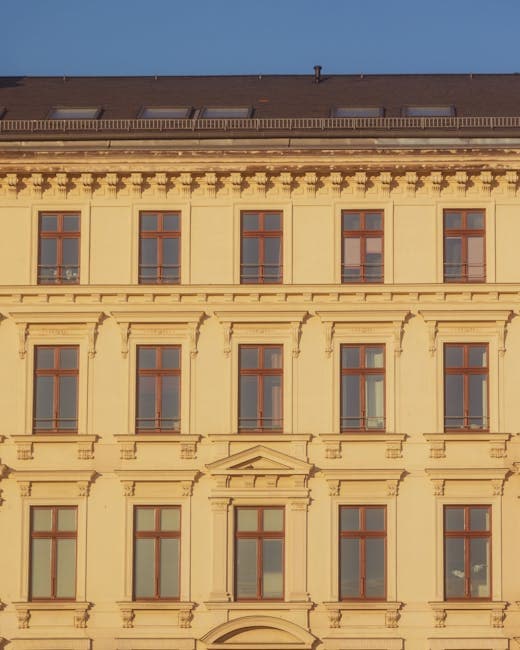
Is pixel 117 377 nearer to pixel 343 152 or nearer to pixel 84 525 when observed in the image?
pixel 84 525

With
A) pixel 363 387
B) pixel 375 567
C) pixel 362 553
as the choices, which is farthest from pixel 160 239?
pixel 375 567

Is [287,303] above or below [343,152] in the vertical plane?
below

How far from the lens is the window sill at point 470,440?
3925 centimetres

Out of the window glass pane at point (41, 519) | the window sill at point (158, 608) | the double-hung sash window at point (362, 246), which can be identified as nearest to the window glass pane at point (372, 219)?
the double-hung sash window at point (362, 246)

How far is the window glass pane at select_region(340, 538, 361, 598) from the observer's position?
39.0m

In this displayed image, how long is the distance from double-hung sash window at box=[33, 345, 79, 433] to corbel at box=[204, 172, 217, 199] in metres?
4.82

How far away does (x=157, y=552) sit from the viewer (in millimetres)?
39250

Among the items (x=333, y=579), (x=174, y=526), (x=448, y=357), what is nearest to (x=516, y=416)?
(x=448, y=357)

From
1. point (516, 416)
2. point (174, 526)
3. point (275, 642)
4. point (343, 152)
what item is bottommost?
point (275, 642)

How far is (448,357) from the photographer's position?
39.8 meters

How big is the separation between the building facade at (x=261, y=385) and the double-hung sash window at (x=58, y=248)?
53mm

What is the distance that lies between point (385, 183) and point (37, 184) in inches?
324

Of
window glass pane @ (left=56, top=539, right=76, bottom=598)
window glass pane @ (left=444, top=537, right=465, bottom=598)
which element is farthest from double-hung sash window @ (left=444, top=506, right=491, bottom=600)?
window glass pane @ (left=56, top=539, right=76, bottom=598)

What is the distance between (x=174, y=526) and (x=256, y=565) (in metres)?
2.09
